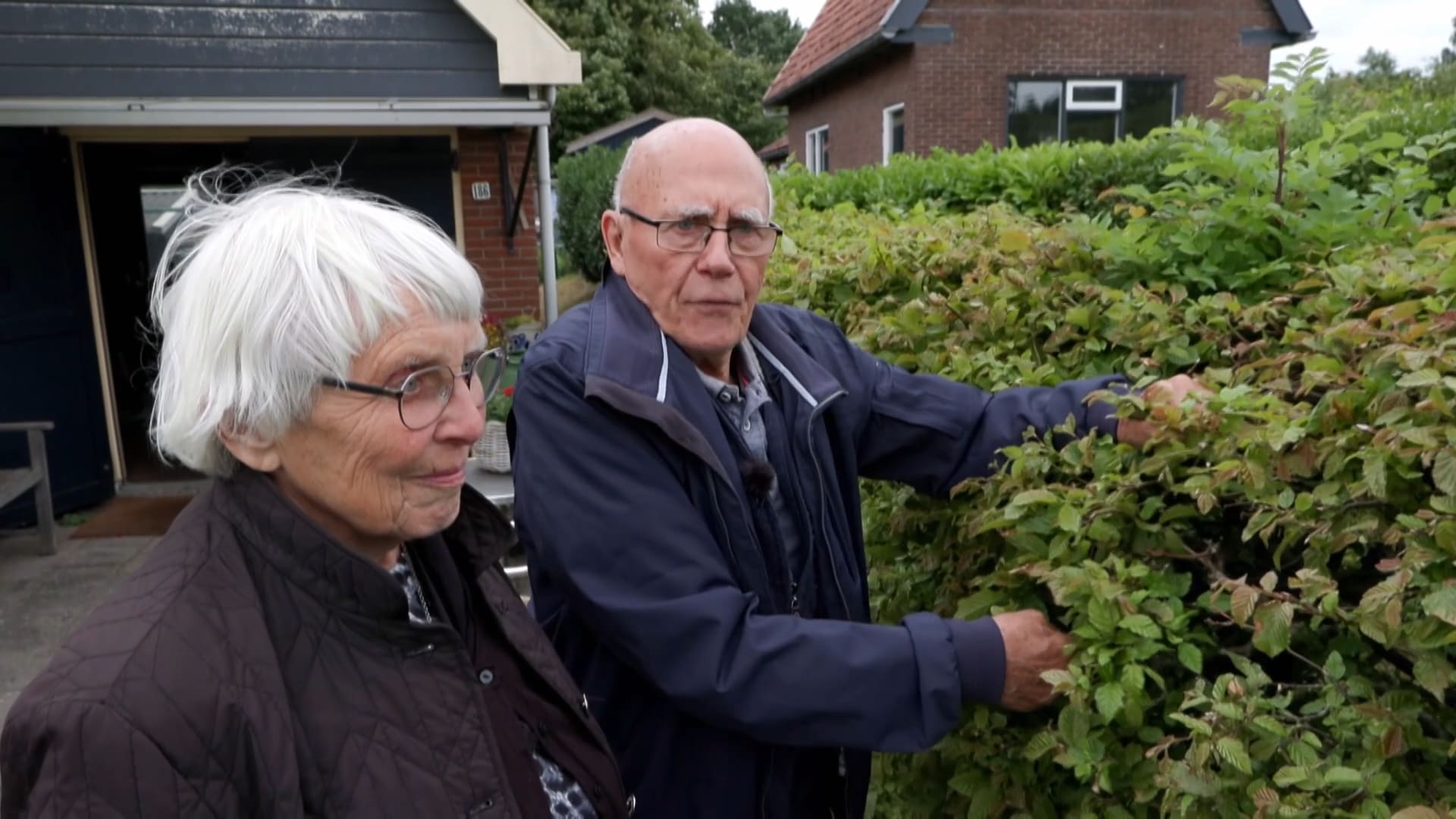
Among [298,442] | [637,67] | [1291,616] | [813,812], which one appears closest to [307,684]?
[298,442]

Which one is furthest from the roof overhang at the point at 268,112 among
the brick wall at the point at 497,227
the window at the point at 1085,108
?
the window at the point at 1085,108

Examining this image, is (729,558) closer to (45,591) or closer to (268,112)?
(45,591)

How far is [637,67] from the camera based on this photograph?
35.4m

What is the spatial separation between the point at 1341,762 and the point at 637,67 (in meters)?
36.4

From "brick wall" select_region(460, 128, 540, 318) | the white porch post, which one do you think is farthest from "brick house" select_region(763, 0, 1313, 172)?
the white porch post

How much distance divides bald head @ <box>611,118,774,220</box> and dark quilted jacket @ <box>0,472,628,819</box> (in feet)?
2.66

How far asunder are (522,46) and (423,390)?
615cm

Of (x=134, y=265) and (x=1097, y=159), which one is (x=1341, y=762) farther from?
(x=134, y=265)

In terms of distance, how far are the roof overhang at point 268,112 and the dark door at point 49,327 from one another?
1.50ft

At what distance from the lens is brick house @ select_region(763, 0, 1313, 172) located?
15.7 meters

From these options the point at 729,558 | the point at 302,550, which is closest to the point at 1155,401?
the point at 729,558

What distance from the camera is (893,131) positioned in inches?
672

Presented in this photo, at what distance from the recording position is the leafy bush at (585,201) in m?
21.7

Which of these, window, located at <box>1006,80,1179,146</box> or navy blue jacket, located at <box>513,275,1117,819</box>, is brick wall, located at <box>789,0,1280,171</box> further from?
navy blue jacket, located at <box>513,275,1117,819</box>
